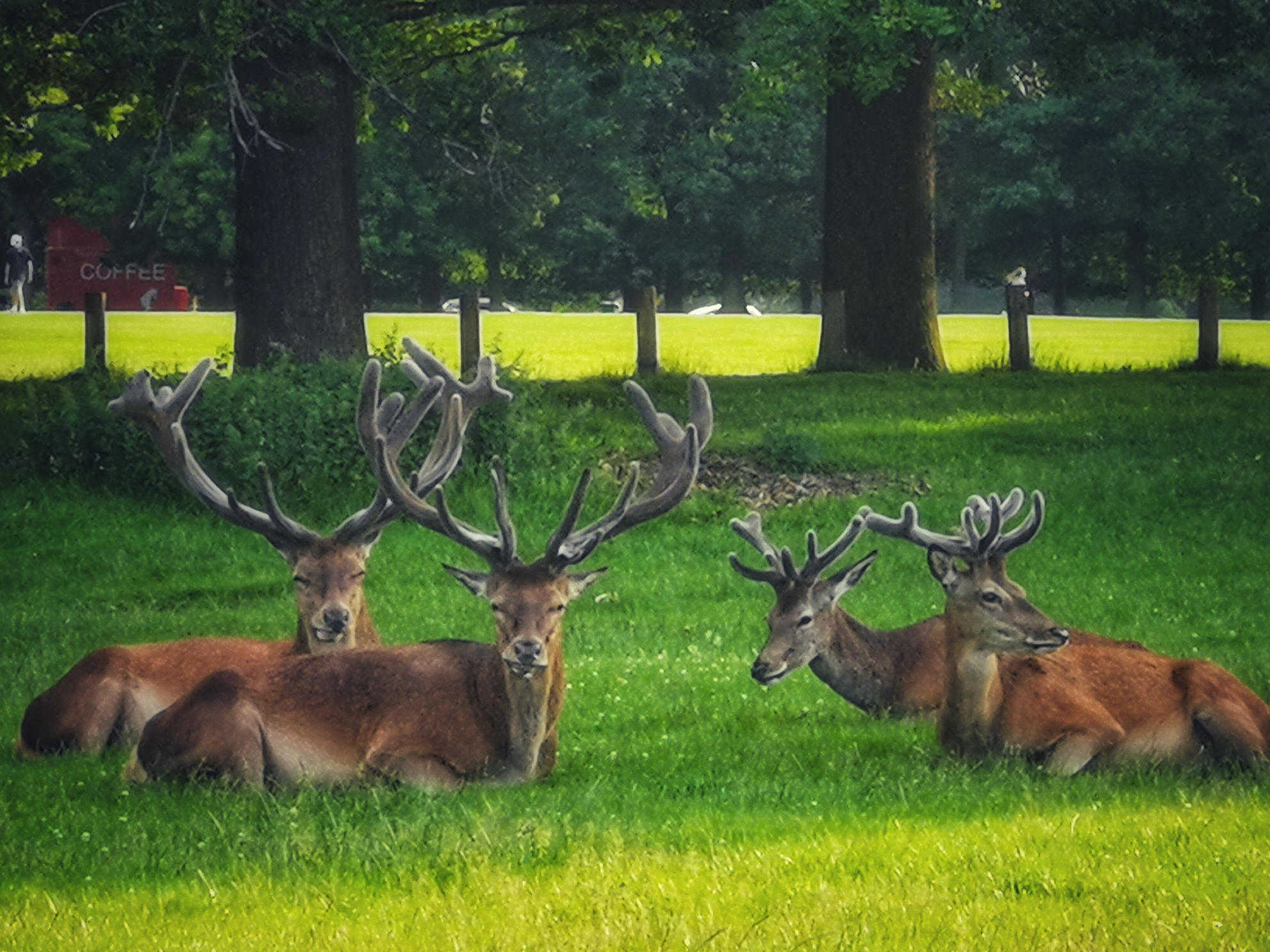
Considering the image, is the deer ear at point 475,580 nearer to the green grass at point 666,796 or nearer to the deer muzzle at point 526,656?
the deer muzzle at point 526,656

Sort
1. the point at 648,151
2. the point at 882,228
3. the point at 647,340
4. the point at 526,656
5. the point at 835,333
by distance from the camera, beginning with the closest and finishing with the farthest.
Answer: the point at 526,656 → the point at 882,228 → the point at 835,333 → the point at 647,340 → the point at 648,151

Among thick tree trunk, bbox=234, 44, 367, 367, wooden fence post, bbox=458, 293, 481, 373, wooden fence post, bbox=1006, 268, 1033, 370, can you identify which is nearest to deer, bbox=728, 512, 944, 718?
thick tree trunk, bbox=234, 44, 367, 367

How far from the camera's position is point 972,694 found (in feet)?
31.0

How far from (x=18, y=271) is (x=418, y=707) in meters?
55.4

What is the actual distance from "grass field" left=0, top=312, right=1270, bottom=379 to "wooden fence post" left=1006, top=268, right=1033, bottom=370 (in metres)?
0.35

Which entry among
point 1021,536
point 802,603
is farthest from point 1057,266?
point 1021,536

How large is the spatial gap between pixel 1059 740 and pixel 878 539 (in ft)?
24.8

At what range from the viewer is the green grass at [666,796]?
21.8ft

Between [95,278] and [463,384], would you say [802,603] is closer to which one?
[463,384]

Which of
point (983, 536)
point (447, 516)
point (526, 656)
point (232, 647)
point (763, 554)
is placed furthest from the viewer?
point (763, 554)

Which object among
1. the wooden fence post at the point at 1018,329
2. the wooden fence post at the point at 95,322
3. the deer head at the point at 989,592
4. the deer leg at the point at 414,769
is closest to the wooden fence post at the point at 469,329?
the wooden fence post at the point at 95,322

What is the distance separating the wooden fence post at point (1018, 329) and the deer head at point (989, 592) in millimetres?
19139

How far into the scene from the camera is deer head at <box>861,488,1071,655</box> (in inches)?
366

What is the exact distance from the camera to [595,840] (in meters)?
7.84
